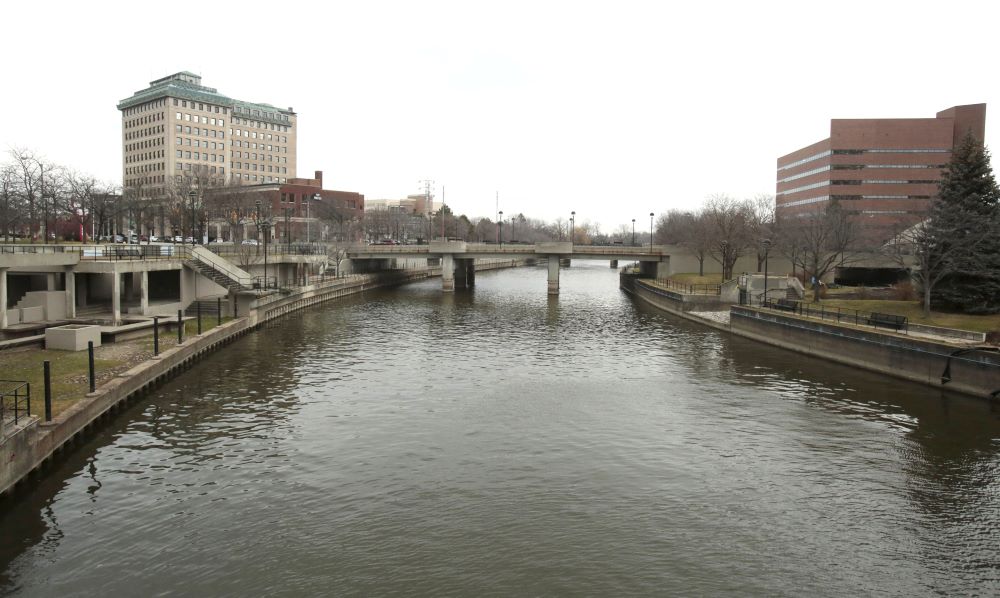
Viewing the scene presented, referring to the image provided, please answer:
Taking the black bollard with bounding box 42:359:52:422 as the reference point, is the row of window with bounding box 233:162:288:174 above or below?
above

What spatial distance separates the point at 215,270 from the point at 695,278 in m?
55.8

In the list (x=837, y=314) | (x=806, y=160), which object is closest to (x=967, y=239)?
(x=837, y=314)

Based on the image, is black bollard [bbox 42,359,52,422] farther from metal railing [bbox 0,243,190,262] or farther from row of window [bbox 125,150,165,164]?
row of window [bbox 125,150,165,164]

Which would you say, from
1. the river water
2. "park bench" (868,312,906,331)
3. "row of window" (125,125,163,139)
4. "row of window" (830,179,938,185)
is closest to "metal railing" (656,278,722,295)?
"park bench" (868,312,906,331)

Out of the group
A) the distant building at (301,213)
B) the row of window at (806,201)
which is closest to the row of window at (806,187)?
the row of window at (806,201)

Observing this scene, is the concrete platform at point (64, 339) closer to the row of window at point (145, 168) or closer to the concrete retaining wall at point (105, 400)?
the concrete retaining wall at point (105, 400)

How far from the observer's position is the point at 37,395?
25.0 metres

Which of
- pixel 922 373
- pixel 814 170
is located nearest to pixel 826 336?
pixel 922 373

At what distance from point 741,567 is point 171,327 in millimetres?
39940

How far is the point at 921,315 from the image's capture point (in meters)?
43.3

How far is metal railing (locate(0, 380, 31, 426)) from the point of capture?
19469 mm

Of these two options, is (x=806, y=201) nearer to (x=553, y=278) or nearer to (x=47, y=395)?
(x=553, y=278)

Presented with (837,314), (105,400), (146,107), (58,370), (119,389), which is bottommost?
(105,400)

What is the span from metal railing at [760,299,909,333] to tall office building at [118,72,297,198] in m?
135
